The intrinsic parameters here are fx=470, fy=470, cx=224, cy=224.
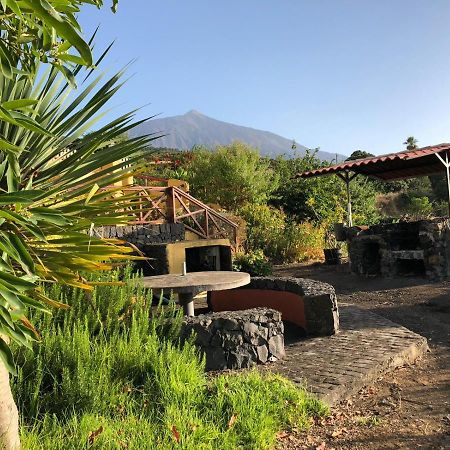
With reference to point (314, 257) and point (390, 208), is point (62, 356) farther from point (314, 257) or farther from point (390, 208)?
point (390, 208)

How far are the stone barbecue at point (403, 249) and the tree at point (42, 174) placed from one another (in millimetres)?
8121

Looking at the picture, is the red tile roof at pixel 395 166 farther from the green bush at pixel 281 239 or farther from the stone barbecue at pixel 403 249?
the green bush at pixel 281 239

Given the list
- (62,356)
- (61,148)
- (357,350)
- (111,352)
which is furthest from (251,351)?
(61,148)

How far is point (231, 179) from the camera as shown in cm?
1869

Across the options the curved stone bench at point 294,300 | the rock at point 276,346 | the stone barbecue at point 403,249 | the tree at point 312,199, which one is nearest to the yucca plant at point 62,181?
the rock at point 276,346

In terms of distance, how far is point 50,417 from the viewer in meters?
3.10

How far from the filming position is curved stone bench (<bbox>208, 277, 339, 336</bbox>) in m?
5.52

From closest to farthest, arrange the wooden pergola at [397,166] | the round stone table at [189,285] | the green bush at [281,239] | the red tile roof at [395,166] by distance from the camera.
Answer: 1. the round stone table at [189,285]
2. the wooden pergola at [397,166]
3. the red tile roof at [395,166]
4. the green bush at [281,239]

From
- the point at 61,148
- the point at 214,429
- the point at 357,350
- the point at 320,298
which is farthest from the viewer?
the point at 320,298

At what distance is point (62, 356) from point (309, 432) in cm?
188

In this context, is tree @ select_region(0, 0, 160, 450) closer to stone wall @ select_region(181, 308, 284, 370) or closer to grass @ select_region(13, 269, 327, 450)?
grass @ select_region(13, 269, 327, 450)

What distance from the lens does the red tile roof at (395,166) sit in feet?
35.6

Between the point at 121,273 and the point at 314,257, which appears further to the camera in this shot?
the point at 314,257

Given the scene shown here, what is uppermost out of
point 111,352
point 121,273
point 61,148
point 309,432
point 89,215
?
point 61,148
